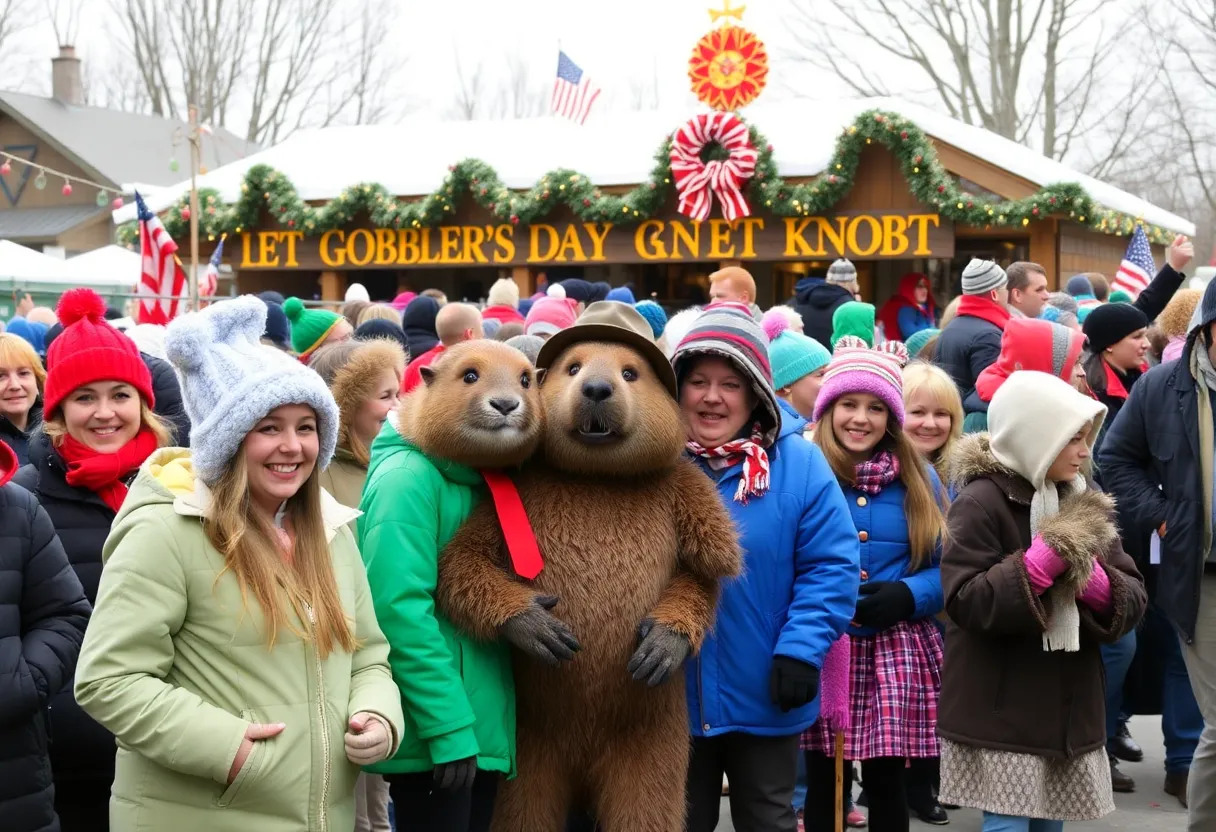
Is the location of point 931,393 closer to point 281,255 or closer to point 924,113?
point 924,113

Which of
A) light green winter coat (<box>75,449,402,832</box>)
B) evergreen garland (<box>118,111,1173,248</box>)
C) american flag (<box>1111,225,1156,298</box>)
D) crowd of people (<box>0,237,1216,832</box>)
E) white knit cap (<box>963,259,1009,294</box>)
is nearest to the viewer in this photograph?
light green winter coat (<box>75,449,402,832</box>)

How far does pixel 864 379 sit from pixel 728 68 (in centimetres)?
982

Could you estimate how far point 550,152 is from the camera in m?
15.3

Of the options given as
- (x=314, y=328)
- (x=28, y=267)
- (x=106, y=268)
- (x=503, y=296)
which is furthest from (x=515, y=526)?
(x=106, y=268)

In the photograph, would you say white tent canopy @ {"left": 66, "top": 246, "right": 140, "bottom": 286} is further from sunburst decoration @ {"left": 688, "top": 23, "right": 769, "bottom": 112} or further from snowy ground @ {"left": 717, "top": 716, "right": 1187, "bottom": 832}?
snowy ground @ {"left": 717, "top": 716, "right": 1187, "bottom": 832}

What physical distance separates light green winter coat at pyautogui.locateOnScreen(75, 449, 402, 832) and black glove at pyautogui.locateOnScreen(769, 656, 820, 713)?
1.07 metres

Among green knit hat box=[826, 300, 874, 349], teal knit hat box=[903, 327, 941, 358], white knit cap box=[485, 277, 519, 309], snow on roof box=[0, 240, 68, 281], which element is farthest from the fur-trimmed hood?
snow on roof box=[0, 240, 68, 281]

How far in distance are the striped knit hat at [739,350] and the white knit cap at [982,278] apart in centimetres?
355

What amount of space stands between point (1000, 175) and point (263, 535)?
11.0 meters

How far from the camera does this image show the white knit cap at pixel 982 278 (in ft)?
23.0

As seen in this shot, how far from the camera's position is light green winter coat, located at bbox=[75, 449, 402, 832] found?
276cm

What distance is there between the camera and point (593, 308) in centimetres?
360

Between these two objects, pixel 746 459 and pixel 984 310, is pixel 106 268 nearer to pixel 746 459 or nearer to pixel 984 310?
pixel 984 310

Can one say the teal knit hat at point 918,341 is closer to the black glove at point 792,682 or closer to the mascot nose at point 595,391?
the black glove at point 792,682
